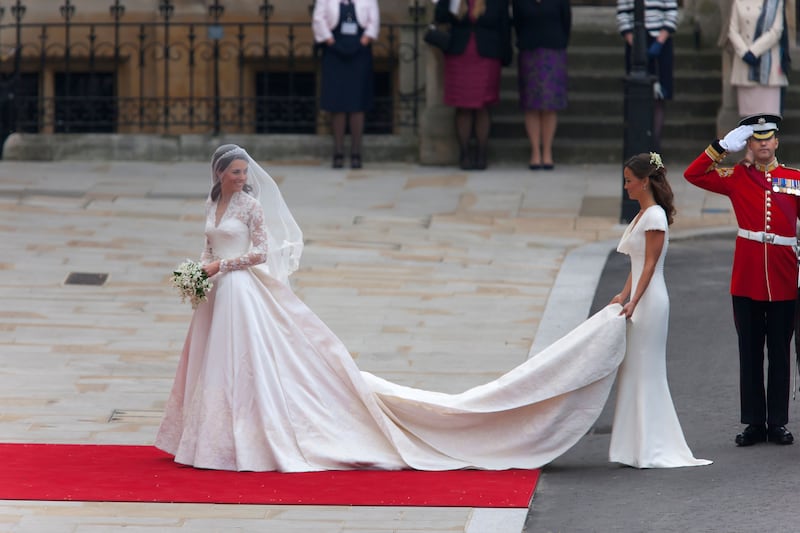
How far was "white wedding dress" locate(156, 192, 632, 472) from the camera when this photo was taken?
9.16m

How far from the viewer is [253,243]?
9445mm

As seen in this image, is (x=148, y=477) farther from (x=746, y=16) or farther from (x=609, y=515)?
(x=746, y=16)

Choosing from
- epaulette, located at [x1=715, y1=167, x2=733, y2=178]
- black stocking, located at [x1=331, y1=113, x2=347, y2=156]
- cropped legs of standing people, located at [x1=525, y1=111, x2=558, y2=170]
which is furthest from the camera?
black stocking, located at [x1=331, y1=113, x2=347, y2=156]

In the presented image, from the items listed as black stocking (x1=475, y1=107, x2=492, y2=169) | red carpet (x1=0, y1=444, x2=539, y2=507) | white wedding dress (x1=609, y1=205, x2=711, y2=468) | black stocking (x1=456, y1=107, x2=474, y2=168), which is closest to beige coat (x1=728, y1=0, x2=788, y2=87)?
black stocking (x1=475, y1=107, x2=492, y2=169)

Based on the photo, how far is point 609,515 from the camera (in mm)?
8133

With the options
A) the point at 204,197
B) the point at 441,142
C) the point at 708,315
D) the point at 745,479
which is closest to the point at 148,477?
the point at 745,479

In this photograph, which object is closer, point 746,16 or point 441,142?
point 746,16

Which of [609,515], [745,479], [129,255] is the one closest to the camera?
[609,515]

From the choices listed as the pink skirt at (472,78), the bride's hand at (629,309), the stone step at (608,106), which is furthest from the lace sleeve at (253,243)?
the stone step at (608,106)

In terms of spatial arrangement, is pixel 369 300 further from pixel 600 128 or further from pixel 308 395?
pixel 600 128

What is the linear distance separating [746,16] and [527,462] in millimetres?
10257

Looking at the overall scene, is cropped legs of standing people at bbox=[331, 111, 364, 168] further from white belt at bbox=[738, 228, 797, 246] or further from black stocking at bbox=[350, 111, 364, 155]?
white belt at bbox=[738, 228, 797, 246]

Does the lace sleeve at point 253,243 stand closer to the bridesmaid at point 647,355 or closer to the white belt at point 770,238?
the bridesmaid at point 647,355

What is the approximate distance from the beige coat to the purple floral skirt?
188 cm
